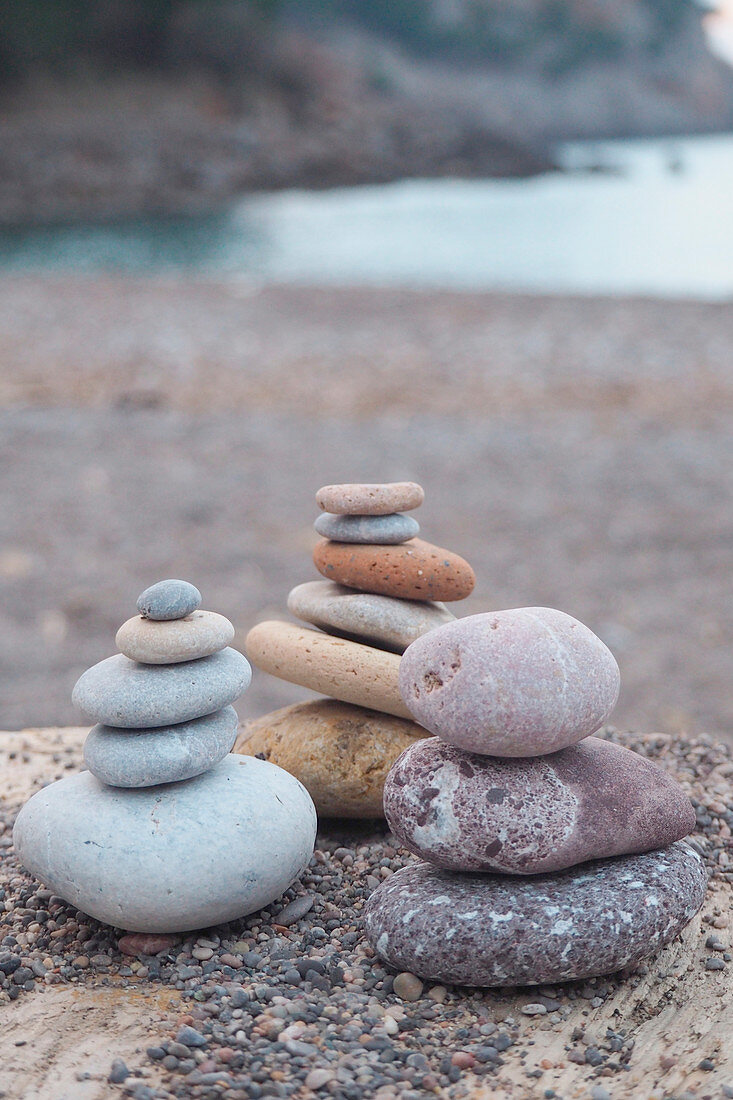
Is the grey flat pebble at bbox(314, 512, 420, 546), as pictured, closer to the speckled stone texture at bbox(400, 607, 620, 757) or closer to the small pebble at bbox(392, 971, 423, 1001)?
the speckled stone texture at bbox(400, 607, 620, 757)

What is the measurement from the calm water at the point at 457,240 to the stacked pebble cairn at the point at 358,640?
58.1ft

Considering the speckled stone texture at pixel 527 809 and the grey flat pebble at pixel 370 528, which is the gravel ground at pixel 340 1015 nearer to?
the speckled stone texture at pixel 527 809

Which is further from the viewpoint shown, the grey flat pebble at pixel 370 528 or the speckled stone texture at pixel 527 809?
the grey flat pebble at pixel 370 528

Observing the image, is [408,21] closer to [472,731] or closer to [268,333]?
[268,333]

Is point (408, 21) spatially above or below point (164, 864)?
above

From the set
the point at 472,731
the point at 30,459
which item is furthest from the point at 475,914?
the point at 30,459

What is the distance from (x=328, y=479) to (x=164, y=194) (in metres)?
43.2

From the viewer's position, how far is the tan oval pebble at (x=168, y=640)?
3178 mm

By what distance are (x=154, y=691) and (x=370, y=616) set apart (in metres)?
1.01

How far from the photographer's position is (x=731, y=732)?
6754 mm

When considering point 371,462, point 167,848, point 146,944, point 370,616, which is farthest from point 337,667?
point 371,462

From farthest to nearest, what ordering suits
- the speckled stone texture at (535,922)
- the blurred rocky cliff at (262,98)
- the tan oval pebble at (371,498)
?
the blurred rocky cliff at (262,98) → the tan oval pebble at (371,498) → the speckled stone texture at (535,922)

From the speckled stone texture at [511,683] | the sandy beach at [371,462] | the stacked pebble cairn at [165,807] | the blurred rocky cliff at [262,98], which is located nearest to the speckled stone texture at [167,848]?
the stacked pebble cairn at [165,807]

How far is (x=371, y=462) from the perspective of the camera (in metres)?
11.0
